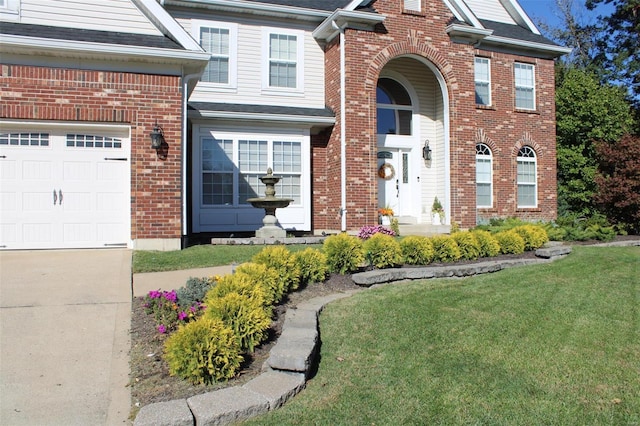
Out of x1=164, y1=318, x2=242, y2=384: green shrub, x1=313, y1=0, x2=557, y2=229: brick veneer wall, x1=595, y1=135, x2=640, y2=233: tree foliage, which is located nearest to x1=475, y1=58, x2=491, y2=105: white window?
x1=313, y1=0, x2=557, y2=229: brick veneer wall

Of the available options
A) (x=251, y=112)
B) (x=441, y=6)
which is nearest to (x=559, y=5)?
(x=441, y=6)

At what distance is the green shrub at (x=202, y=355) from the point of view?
3684 millimetres

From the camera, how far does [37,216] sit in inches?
386

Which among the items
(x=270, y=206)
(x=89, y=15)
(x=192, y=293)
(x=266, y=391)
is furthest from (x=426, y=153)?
(x=266, y=391)

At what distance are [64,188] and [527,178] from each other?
14138mm

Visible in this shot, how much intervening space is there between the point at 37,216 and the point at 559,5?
33.0 metres

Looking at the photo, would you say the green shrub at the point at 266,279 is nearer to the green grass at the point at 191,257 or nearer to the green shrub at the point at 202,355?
the green shrub at the point at 202,355

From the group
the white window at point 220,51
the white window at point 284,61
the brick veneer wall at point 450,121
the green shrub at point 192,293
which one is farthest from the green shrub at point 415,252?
the white window at point 220,51

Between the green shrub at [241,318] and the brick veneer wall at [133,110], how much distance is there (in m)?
6.18

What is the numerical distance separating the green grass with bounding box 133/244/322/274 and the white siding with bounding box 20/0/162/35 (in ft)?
15.4

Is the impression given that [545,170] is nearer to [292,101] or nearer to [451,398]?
[292,101]

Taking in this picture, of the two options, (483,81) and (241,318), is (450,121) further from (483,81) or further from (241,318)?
(241,318)

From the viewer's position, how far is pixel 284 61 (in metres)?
14.7

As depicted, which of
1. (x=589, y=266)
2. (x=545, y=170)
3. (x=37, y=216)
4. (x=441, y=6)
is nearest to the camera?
(x=589, y=266)
